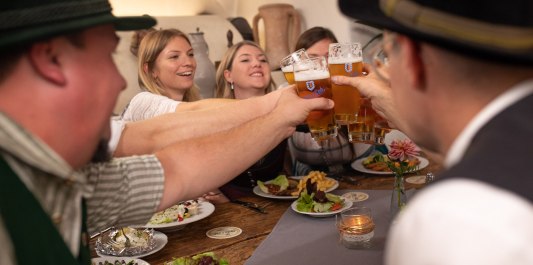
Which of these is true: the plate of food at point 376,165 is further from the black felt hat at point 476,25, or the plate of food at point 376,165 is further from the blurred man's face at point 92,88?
the black felt hat at point 476,25

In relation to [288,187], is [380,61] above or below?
above

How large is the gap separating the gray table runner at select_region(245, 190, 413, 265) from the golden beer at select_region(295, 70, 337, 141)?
0.40m

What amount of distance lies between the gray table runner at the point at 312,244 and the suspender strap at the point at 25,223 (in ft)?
3.04

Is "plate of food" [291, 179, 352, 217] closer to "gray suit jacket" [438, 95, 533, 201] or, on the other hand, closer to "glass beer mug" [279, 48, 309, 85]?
"glass beer mug" [279, 48, 309, 85]

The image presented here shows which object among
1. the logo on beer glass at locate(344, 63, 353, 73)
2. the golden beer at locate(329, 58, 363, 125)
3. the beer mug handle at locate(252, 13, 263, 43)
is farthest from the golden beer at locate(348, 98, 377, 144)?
the beer mug handle at locate(252, 13, 263, 43)

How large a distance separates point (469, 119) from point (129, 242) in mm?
1509

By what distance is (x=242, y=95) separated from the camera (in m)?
4.07

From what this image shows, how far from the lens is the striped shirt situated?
3.10 feet

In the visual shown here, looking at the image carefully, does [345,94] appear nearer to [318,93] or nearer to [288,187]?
[318,93]

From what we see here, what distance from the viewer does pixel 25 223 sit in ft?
3.17

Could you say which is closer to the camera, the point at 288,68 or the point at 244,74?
the point at 288,68

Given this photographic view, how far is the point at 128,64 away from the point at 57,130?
361 cm

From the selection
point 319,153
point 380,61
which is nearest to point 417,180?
point 319,153

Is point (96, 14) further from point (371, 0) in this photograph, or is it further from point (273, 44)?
point (273, 44)
